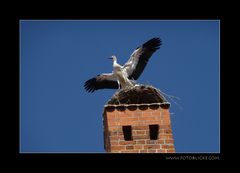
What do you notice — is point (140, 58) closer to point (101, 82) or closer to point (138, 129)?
point (101, 82)

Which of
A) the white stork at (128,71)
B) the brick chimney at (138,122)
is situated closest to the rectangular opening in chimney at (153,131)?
the brick chimney at (138,122)

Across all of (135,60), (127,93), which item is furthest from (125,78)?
(127,93)

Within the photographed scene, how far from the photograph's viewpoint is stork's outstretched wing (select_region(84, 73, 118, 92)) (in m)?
20.9

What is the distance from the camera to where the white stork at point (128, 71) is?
68.4 feet

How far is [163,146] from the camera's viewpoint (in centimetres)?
1697

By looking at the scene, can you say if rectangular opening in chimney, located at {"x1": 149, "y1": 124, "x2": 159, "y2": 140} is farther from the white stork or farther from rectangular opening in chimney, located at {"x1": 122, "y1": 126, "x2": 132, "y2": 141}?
the white stork

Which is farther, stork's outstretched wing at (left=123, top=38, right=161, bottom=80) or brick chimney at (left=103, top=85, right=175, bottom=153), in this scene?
stork's outstretched wing at (left=123, top=38, right=161, bottom=80)

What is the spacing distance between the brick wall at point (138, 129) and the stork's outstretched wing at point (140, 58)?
3365mm

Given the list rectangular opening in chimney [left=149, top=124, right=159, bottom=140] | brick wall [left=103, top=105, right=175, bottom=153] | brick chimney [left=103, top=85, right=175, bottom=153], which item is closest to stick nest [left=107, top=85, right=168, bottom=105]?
brick chimney [left=103, top=85, right=175, bottom=153]

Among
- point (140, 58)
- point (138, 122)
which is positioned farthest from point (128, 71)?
point (138, 122)

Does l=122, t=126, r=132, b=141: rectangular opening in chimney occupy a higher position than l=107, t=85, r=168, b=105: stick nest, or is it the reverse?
l=107, t=85, r=168, b=105: stick nest

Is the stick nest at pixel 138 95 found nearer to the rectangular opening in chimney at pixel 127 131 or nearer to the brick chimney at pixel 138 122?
the brick chimney at pixel 138 122

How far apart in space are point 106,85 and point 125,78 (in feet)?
1.69

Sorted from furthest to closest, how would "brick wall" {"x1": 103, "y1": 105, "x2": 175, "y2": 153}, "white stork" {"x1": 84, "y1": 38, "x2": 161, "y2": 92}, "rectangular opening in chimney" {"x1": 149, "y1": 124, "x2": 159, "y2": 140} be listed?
"white stork" {"x1": 84, "y1": 38, "x2": 161, "y2": 92}, "rectangular opening in chimney" {"x1": 149, "y1": 124, "x2": 159, "y2": 140}, "brick wall" {"x1": 103, "y1": 105, "x2": 175, "y2": 153}
